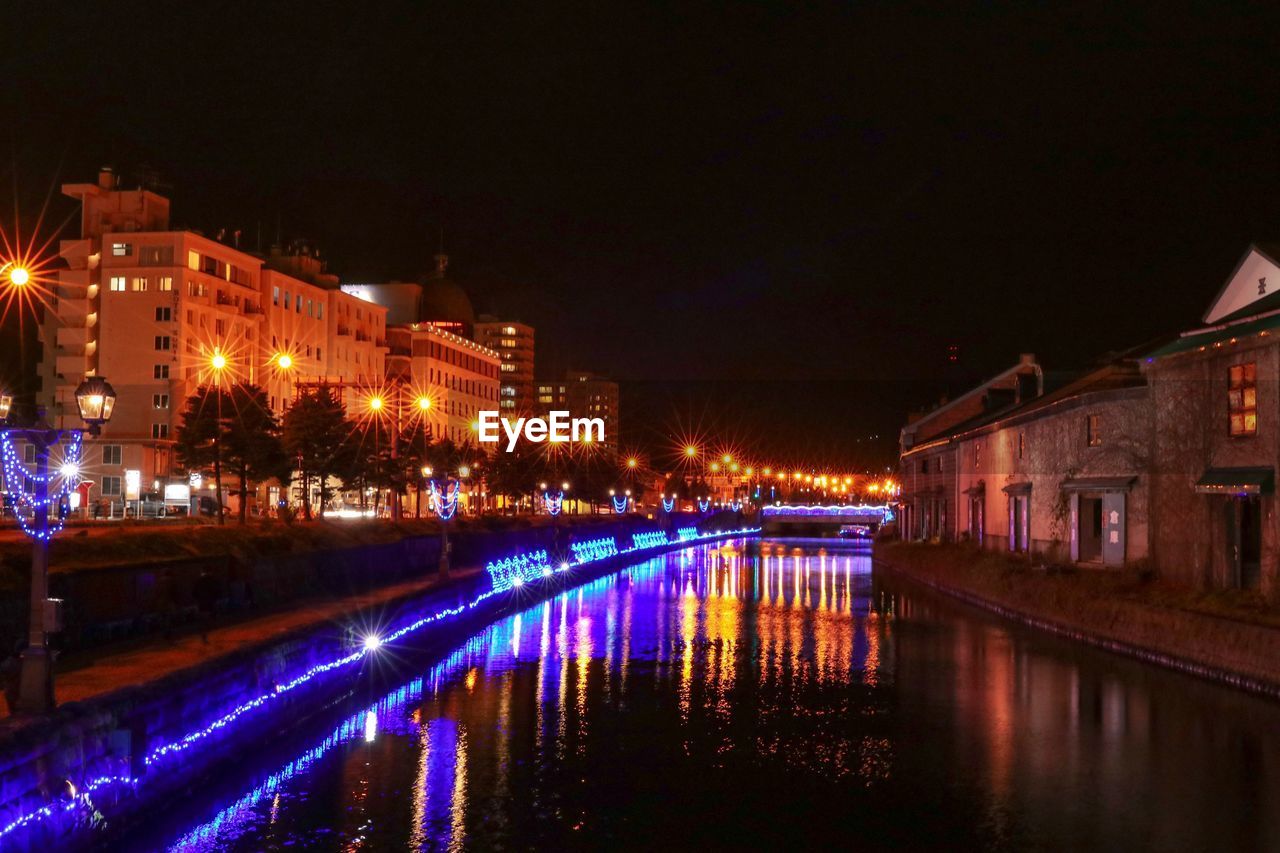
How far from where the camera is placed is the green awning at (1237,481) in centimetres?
2655

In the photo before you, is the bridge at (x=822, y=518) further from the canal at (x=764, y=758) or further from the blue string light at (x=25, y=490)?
the blue string light at (x=25, y=490)

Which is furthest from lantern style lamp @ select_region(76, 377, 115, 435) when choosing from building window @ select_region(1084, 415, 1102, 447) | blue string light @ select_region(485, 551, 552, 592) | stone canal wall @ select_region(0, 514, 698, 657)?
building window @ select_region(1084, 415, 1102, 447)

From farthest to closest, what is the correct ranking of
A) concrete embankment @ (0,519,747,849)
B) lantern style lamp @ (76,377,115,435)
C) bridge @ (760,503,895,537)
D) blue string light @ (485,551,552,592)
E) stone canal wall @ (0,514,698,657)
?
bridge @ (760,503,895,537) → blue string light @ (485,551,552,592) → stone canal wall @ (0,514,698,657) → lantern style lamp @ (76,377,115,435) → concrete embankment @ (0,519,747,849)

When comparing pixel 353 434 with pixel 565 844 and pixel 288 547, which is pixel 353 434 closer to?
pixel 288 547

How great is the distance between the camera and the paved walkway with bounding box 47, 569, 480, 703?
56.6ft

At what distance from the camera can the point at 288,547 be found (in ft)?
117

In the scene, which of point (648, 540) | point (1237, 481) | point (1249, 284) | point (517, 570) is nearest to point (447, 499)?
point (517, 570)

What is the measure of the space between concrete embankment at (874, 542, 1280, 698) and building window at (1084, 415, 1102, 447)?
407cm

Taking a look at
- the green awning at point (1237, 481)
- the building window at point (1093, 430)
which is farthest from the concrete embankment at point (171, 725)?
the building window at point (1093, 430)

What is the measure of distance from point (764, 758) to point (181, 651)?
32.0 ft

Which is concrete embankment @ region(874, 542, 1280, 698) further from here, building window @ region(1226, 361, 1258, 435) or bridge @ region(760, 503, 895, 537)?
bridge @ region(760, 503, 895, 537)

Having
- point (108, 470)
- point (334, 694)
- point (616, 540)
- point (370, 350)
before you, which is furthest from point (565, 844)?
point (370, 350)

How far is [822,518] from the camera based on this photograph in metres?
127

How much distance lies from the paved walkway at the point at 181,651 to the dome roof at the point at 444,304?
115 meters
